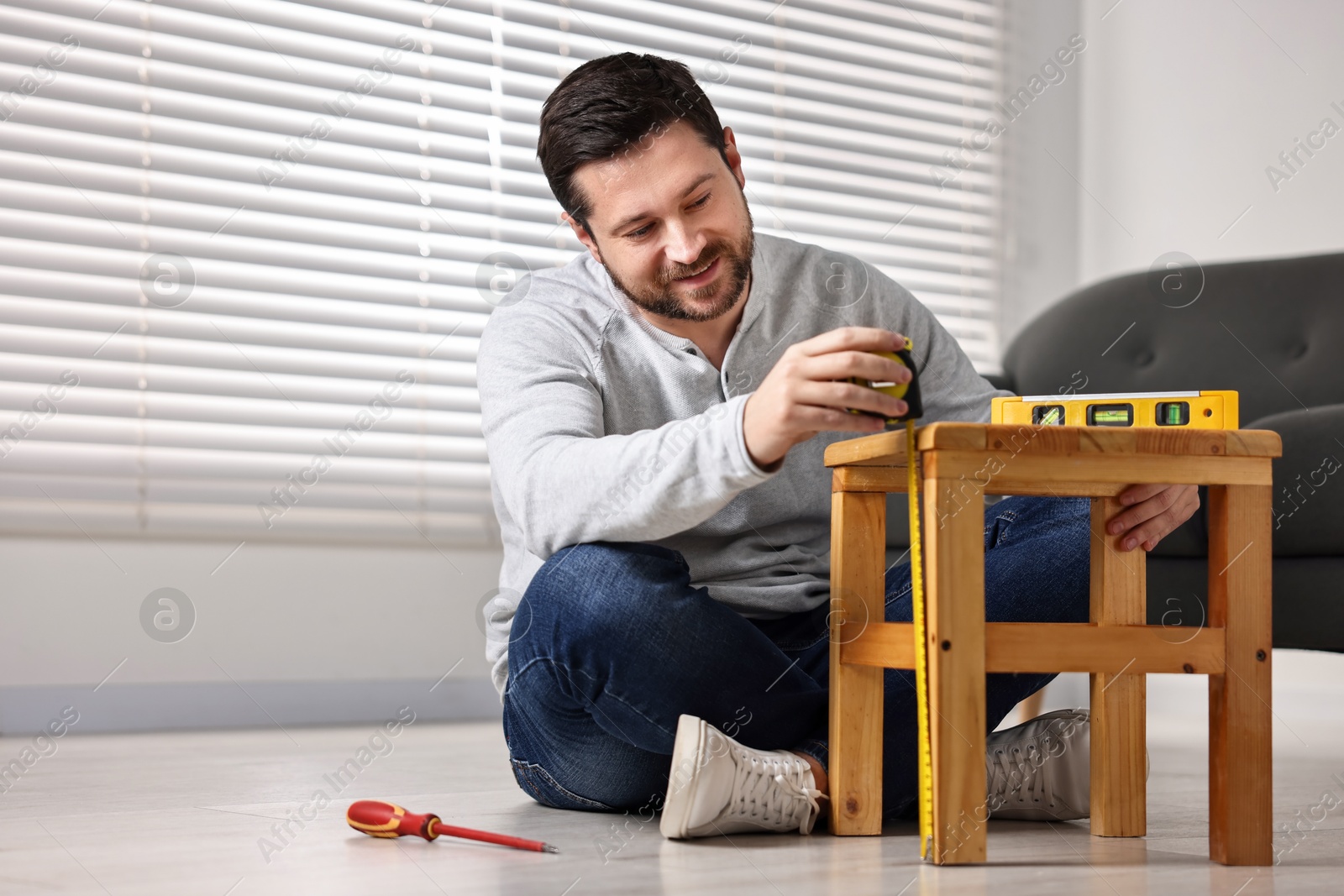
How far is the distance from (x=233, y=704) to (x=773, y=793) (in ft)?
4.54

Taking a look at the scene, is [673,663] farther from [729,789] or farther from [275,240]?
[275,240]

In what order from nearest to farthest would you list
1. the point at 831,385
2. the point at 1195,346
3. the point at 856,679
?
the point at 831,385 < the point at 856,679 < the point at 1195,346

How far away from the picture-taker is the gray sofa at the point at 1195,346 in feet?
5.27

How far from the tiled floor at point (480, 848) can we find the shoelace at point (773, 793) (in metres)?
0.02

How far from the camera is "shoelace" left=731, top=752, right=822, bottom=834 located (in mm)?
1023

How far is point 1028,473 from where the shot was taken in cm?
89

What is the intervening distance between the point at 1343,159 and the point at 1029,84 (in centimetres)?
91

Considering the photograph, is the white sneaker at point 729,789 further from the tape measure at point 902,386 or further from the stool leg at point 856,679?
the tape measure at point 902,386

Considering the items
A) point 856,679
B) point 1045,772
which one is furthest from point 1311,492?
point 856,679

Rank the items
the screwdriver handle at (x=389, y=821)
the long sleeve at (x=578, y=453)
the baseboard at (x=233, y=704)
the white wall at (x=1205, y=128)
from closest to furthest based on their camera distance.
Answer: the long sleeve at (x=578, y=453)
the screwdriver handle at (x=389, y=821)
the baseboard at (x=233, y=704)
the white wall at (x=1205, y=128)

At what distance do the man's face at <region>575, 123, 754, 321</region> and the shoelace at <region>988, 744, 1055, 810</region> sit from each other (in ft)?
1.76

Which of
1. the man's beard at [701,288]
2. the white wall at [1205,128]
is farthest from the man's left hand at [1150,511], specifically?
the white wall at [1205,128]

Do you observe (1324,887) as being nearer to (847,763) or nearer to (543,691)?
(847,763)

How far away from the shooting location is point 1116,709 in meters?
1.05
